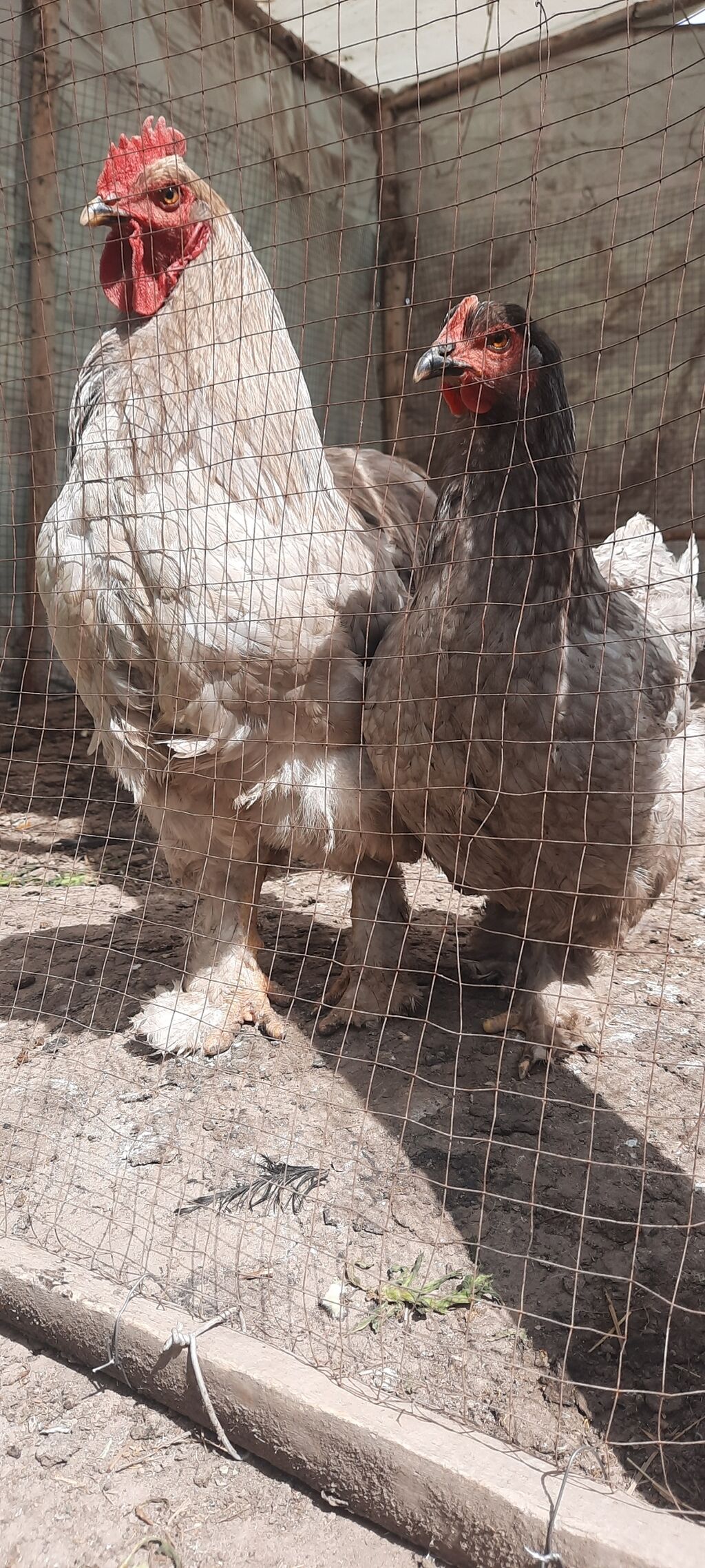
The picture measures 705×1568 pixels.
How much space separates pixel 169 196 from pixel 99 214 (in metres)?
0.20

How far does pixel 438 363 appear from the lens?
Answer: 2.33 meters

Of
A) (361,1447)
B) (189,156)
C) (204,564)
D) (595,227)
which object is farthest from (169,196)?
(595,227)

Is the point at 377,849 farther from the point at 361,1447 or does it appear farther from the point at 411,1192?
the point at 361,1447

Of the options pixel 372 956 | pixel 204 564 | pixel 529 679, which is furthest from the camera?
pixel 372 956

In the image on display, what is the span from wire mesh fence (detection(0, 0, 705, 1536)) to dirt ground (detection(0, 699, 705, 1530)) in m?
0.01

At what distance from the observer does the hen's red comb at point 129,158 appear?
2.77 metres

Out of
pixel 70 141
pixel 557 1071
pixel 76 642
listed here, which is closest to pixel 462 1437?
pixel 557 1071

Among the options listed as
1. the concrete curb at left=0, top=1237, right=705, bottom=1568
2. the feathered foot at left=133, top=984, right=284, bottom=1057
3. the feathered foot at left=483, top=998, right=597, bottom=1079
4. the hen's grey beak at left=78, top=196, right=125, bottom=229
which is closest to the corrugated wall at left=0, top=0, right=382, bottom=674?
the hen's grey beak at left=78, top=196, right=125, bottom=229

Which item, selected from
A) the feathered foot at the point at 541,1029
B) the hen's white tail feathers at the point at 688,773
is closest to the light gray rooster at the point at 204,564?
the feathered foot at the point at 541,1029

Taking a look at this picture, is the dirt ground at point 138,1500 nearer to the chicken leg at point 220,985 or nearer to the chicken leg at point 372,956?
the chicken leg at point 220,985

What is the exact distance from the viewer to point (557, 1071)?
2.96m

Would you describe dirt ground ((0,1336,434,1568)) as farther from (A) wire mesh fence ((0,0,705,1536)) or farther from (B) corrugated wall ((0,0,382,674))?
(B) corrugated wall ((0,0,382,674))

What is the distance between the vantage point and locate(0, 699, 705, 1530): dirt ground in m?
1.81

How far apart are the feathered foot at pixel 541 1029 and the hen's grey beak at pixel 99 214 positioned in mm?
2578
